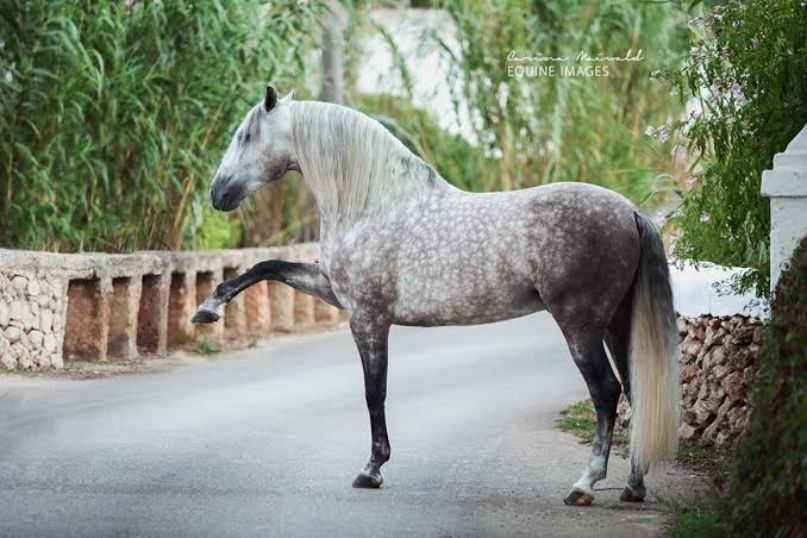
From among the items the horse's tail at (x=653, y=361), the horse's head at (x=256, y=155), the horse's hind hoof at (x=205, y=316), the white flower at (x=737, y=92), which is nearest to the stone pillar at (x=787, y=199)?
the horse's tail at (x=653, y=361)

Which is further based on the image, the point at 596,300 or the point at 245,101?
the point at 245,101

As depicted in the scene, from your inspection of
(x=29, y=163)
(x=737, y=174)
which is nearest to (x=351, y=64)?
(x=29, y=163)

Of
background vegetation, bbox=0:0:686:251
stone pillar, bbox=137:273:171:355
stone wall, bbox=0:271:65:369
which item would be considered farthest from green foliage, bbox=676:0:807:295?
stone pillar, bbox=137:273:171:355

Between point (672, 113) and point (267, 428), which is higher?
point (672, 113)

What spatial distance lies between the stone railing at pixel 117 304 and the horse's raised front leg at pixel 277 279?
3.90 meters

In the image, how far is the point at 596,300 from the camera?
6.54 m

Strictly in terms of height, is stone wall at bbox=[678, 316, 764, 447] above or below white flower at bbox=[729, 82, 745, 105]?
below

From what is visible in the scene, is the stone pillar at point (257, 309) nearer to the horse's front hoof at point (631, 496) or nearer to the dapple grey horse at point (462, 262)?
the dapple grey horse at point (462, 262)

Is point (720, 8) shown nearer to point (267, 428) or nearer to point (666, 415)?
point (666, 415)

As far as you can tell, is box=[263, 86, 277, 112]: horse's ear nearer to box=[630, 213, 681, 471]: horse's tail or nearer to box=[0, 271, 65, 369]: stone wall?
box=[630, 213, 681, 471]: horse's tail

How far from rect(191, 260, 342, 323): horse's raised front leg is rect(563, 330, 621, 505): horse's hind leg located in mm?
1266

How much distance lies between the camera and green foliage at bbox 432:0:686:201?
1714 centimetres

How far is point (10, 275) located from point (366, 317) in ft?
14.8

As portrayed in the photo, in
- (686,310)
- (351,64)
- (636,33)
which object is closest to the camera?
(686,310)
